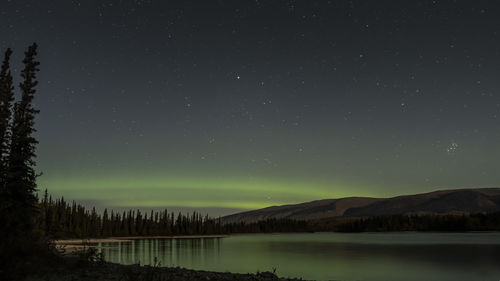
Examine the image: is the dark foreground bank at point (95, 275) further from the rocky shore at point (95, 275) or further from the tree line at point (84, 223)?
the tree line at point (84, 223)

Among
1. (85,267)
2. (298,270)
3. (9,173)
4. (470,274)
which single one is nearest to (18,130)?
(9,173)

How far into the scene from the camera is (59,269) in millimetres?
20422

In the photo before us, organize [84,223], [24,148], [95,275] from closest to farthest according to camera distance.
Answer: [95,275] < [24,148] < [84,223]

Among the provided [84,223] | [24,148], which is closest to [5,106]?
[24,148]

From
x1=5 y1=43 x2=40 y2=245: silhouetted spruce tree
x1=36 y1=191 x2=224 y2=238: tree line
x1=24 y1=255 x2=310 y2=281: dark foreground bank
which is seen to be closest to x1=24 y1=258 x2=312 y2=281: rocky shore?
x1=24 y1=255 x2=310 y2=281: dark foreground bank

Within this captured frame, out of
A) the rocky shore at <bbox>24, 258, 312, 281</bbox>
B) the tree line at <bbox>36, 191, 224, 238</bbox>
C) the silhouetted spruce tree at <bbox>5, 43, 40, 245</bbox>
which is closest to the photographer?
the rocky shore at <bbox>24, 258, 312, 281</bbox>

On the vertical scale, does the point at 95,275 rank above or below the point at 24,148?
below

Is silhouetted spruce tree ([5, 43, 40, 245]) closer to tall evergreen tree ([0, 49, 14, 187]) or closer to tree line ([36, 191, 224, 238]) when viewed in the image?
tall evergreen tree ([0, 49, 14, 187])

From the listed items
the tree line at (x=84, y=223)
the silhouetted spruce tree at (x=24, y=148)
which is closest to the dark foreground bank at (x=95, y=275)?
the silhouetted spruce tree at (x=24, y=148)

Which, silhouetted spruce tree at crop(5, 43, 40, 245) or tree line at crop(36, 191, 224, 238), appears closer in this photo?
silhouetted spruce tree at crop(5, 43, 40, 245)

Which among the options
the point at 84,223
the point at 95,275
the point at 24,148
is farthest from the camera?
the point at 84,223

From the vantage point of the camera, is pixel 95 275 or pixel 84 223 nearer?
pixel 95 275

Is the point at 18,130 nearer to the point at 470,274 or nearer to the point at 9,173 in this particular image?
the point at 9,173

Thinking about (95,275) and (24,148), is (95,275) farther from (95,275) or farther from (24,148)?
(24,148)
